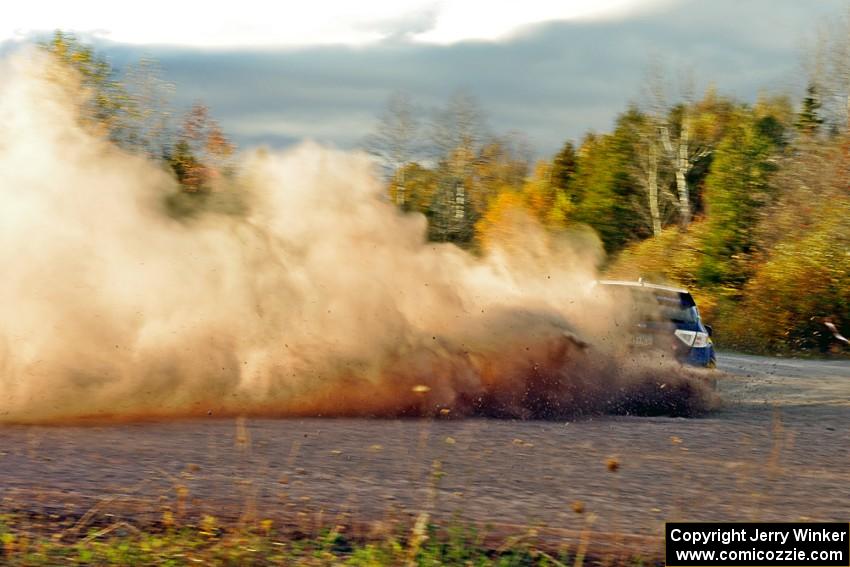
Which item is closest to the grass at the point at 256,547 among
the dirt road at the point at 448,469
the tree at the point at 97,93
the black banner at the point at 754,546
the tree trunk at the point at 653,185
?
the black banner at the point at 754,546

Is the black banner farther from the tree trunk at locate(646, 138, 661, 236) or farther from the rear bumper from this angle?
the tree trunk at locate(646, 138, 661, 236)

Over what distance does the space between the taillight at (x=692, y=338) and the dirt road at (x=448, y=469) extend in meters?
1.76

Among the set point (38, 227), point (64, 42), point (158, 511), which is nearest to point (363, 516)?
point (158, 511)

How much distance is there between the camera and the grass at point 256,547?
6453 millimetres

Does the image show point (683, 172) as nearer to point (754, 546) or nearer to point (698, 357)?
point (698, 357)

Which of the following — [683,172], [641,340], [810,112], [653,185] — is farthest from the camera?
[683,172]

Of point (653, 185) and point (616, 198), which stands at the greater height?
point (653, 185)

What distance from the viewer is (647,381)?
15.0m

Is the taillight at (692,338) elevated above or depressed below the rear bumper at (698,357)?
above

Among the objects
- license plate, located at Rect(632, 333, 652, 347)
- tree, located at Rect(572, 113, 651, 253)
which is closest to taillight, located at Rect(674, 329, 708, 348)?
license plate, located at Rect(632, 333, 652, 347)

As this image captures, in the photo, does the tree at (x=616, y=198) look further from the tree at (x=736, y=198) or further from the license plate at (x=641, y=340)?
the license plate at (x=641, y=340)

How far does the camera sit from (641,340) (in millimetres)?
15055

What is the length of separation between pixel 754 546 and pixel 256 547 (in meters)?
2.71

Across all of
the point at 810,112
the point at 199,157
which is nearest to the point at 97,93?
the point at 199,157
